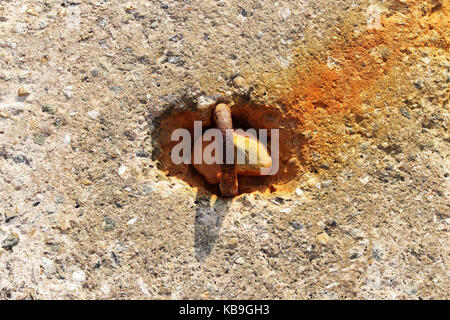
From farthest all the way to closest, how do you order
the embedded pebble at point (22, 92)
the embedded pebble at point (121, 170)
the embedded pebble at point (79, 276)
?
the embedded pebble at point (22, 92) < the embedded pebble at point (121, 170) < the embedded pebble at point (79, 276)

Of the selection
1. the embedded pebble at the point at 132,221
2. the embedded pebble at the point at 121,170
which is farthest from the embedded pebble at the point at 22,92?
the embedded pebble at the point at 132,221

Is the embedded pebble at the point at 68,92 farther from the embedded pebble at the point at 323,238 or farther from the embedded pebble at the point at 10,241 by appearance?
the embedded pebble at the point at 323,238

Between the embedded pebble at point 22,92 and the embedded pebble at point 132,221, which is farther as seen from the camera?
the embedded pebble at point 22,92

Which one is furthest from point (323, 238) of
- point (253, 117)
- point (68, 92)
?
point (68, 92)

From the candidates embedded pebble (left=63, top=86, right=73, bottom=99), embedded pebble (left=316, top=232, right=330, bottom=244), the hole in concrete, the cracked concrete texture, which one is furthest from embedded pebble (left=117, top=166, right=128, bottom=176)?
embedded pebble (left=316, top=232, right=330, bottom=244)

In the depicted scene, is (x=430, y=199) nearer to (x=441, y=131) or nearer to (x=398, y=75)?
(x=441, y=131)

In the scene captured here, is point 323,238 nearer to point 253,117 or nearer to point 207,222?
point 207,222
